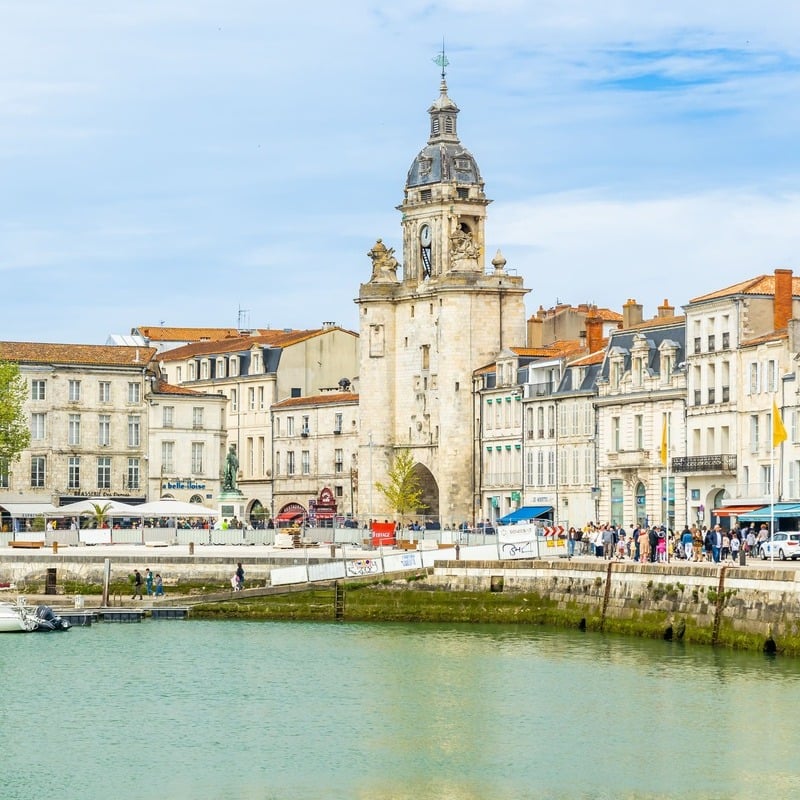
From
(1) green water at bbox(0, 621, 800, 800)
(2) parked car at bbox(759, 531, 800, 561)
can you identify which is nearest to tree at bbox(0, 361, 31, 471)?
(1) green water at bbox(0, 621, 800, 800)

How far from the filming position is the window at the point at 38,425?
11650 centimetres

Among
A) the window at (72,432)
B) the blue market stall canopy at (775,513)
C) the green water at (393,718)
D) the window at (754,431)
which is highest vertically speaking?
the window at (72,432)

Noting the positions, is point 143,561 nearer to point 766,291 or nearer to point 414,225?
point 766,291

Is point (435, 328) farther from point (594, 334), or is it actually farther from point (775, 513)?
point (775, 513)

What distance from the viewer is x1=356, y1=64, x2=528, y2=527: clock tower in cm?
11744

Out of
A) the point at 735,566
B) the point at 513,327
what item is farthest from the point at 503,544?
the point at 513,327

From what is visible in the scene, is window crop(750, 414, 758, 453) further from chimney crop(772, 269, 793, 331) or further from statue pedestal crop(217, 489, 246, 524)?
statue pedestal crop(217, 489, 246, 524)

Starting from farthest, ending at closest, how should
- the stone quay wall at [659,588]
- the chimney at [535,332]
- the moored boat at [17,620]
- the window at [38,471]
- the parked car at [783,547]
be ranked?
1. the chimney at [535,332]
2. the window at [38,471]
3. the parked car at [783,547]
4. the moored boat at [17,620]
5. the stone quay wall at [659,588]

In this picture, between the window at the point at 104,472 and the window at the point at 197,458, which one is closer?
the window at the point at 104,472

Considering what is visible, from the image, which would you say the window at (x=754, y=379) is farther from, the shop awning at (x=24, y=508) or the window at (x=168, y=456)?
the window at (x=168, y=456)

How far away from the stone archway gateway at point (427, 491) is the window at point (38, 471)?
19833 millimetres

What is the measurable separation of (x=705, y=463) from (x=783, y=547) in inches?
868

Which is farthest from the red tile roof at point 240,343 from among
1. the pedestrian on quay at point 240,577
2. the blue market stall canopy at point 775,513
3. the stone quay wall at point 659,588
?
the stone quay wall at point 659,588

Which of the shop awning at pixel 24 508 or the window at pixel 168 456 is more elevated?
the window at pixel 168 456
